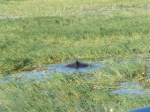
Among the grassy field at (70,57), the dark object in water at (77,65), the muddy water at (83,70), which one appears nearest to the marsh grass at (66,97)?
the grassy field at (70,57)

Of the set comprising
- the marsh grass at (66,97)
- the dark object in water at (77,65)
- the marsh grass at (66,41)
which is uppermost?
the marsh grass at (66,97)

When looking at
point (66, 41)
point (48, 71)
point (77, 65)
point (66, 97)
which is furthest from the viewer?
point (66, 41)

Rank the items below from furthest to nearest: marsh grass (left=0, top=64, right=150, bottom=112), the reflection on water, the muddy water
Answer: the reflection on water < the muddy water < marsh grass (left=0, top=64, right=150, bottom=112)

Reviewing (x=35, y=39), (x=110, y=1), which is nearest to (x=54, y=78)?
(x=35, y=39)

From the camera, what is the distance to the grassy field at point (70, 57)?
19.3 ft

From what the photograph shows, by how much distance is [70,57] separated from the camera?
10.5 metres

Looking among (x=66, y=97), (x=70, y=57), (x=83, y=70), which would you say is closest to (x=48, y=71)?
(x=83, y=70)

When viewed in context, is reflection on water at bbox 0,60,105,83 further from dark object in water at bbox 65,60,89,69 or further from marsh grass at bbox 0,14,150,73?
marsh grass at bbox 0,14,150,73

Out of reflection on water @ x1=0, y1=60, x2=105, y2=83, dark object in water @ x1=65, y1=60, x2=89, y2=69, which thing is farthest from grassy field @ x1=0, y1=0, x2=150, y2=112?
dark object in water @ x1=65, y1=60, x2=89, y2=69

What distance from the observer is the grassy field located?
19.3 ft

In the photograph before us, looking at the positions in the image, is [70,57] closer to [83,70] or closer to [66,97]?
[83,70]

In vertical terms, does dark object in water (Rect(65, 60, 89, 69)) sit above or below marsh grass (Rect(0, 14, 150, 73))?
above

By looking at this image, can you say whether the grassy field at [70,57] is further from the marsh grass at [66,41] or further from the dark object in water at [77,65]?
the dark object in water at [77,65]

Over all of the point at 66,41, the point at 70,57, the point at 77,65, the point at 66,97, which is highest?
the point at 66,97
